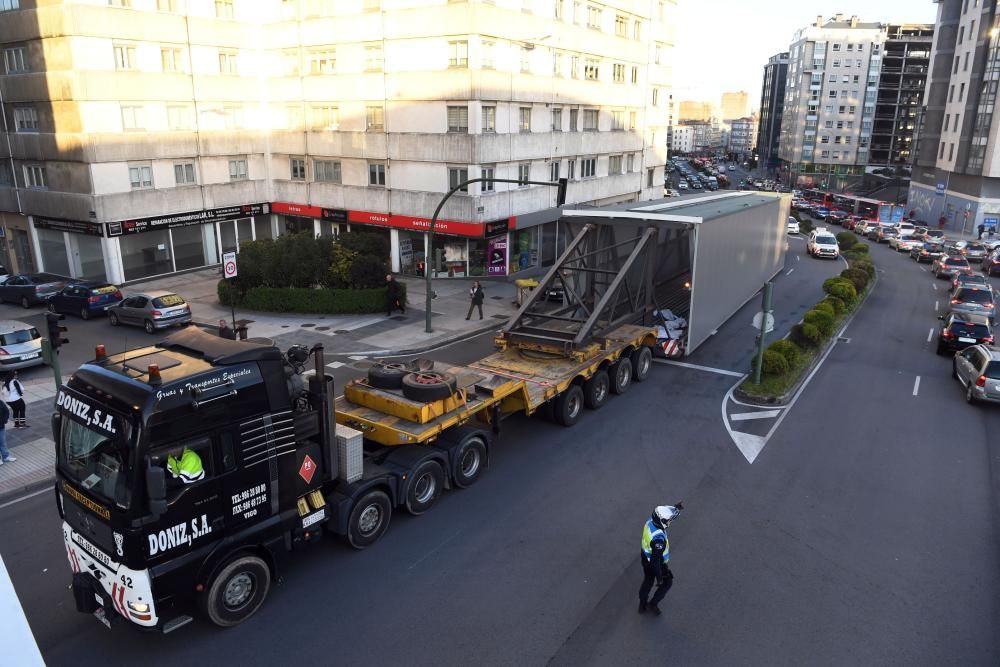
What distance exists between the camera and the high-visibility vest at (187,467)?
813cm

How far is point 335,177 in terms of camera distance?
36.8m

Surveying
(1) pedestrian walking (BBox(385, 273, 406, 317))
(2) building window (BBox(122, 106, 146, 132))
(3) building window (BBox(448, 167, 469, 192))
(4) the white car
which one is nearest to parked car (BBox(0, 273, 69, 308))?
(2) building window (BBox(122, 106, 146, 132))

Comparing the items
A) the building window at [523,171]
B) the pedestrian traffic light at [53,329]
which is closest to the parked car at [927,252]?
the building window at [523,171]

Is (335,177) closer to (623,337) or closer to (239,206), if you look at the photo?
(239,206)

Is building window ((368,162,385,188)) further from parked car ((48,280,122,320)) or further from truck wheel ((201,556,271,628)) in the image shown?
truck wheel ((201,556,271,628))

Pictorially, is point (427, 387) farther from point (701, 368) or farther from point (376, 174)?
point (376, 174)

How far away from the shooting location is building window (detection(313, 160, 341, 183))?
120 ft

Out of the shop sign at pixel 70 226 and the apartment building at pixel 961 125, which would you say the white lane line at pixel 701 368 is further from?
the apartment building at pixel 961 125

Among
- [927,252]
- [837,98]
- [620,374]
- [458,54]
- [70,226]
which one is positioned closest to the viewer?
[620,374]

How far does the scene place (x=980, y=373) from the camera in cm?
1770

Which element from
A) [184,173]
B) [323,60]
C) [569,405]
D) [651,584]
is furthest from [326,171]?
[651,584]

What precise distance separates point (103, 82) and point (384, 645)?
30870 mm

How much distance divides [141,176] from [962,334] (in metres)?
34.3

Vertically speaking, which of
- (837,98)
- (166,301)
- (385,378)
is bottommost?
(166,301)
